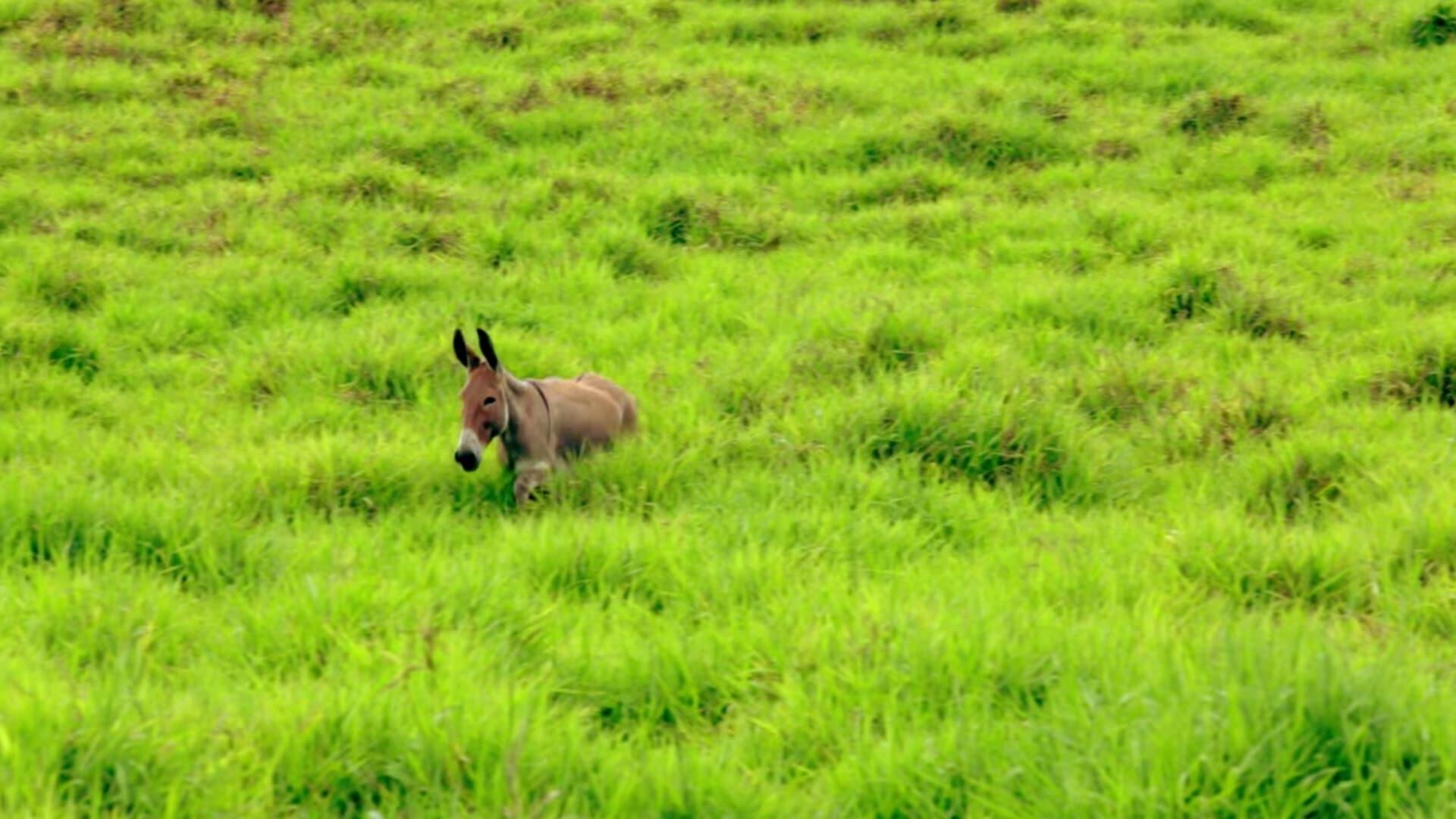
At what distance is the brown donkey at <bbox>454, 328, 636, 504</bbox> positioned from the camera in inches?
254

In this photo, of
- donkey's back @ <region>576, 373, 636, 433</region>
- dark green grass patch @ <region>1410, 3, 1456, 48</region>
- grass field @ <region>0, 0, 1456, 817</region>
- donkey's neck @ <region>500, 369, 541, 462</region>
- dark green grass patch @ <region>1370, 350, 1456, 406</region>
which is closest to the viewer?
grass field @ <region>0, 0, 1456, 817</region>

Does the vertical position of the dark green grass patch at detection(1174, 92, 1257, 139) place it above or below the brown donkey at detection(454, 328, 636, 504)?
above

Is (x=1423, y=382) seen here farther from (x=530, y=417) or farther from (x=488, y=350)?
(x=488, y=350)

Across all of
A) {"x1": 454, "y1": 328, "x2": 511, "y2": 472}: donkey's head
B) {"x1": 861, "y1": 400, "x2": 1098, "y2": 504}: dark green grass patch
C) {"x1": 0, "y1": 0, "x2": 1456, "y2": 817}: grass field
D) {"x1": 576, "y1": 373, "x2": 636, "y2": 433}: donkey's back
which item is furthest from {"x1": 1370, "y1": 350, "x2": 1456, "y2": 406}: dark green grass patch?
{"x1": 454, "y1": 328, "x2": 511, "y2": 472}: donkey's head

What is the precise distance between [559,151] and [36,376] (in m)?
5.97

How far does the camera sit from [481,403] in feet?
21.2

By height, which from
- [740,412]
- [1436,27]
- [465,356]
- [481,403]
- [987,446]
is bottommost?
[740,412]

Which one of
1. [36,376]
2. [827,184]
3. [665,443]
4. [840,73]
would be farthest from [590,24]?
[665,443]

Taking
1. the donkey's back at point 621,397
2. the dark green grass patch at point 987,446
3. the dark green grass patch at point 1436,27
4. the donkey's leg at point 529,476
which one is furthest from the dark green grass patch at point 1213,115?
the donkey's leg at point 529,476

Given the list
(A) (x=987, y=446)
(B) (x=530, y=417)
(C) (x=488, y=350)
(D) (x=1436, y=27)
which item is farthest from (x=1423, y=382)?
(D) (x=1436, y=27)

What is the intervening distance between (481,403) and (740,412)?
1701mm

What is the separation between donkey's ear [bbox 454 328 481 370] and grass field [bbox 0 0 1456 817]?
54 cm

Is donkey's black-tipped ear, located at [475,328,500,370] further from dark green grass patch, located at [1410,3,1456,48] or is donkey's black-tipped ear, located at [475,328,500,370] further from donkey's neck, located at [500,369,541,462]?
dark green grass patch, located at [1410,3,1456,48]

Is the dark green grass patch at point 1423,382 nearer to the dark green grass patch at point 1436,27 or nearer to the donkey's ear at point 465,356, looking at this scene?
the donkey's ear at point 465,356
